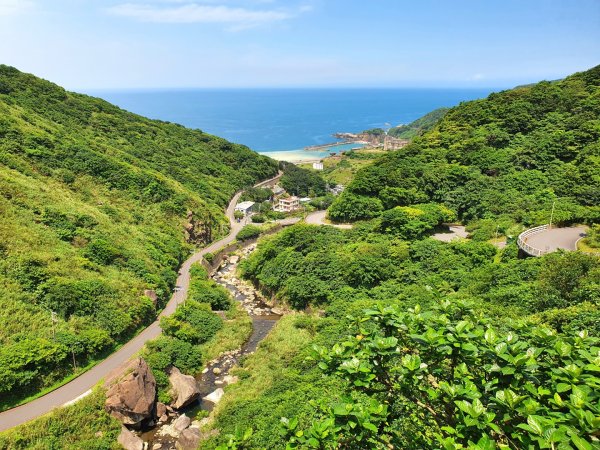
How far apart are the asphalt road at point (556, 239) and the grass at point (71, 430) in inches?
922

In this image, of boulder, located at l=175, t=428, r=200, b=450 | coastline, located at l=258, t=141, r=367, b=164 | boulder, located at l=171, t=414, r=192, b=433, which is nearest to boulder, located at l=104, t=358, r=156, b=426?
boulder, located at l=171, t=414, r=192, b=433

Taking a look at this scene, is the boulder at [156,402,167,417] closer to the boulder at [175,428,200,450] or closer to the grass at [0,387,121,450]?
the grass at [0,387,121,450]

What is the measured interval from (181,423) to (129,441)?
2.30 metres

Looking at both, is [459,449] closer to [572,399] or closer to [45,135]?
[572,399]

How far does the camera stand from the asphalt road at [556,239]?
803 inches

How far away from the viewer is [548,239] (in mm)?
21562

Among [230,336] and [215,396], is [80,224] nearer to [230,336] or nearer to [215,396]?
[230,336]

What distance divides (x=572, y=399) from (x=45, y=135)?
151 ft

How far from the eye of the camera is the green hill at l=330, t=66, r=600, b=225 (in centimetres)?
2780

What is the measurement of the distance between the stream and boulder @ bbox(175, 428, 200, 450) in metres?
0.49

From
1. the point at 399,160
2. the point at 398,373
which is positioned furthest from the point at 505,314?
the point at 399,160

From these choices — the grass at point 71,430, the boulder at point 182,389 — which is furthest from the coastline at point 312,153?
the grass at point 71,430

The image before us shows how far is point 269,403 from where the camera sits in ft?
50.1

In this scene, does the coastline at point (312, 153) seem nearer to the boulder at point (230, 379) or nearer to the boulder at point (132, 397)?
the boulder at point (230, 379)
